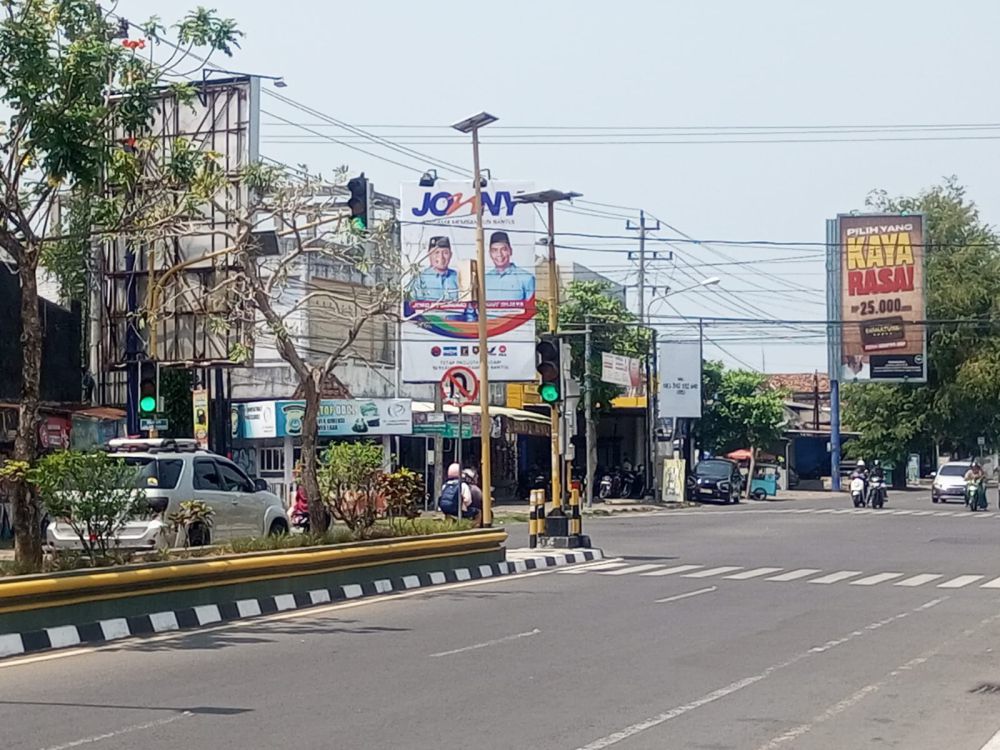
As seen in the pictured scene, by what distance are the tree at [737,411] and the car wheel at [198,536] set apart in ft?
186

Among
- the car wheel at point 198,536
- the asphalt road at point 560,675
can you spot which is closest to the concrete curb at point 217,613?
the asphalt road at point 560,675

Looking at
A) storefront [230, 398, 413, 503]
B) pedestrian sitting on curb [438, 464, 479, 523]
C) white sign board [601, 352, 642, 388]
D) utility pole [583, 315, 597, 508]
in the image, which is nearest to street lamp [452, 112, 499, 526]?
pedestrian sitting on curb [438, 464, 479, 523]

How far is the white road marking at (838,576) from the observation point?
70.8ft

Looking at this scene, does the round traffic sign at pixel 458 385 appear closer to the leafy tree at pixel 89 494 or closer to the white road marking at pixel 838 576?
the white road marking at pixel 838 576

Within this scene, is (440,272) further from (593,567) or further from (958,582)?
(958,582)

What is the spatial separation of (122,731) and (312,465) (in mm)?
10603

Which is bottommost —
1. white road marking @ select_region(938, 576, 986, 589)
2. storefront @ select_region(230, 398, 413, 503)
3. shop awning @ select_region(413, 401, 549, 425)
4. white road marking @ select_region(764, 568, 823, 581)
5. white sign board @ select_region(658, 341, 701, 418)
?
white road marking @ select_region(938, 576, 986, 589)

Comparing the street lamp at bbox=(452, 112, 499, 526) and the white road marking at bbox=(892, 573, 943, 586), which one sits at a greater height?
the street lamp at bbox=(452, 112, 499, 526)

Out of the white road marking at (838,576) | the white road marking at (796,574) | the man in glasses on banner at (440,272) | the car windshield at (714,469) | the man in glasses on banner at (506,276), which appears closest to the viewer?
the white road marking at (838,576)

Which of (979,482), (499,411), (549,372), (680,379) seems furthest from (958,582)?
(680,379)

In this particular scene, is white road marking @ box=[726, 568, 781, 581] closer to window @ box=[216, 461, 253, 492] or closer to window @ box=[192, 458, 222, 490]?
window @ box=[216, 461, 253, 492]

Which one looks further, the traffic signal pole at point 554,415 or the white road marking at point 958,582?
the traffic signal pole at point 554,415

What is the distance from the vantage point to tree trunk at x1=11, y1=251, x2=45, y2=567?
1455cm

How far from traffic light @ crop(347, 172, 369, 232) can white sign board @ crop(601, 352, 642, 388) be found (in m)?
31.7
